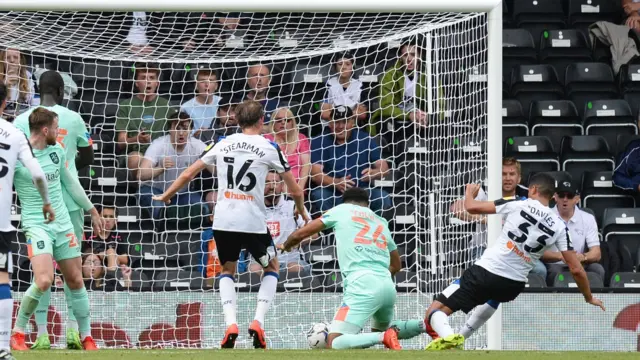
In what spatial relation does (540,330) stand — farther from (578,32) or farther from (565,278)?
(578,32)

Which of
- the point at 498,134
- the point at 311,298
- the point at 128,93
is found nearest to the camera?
the point at 498,134

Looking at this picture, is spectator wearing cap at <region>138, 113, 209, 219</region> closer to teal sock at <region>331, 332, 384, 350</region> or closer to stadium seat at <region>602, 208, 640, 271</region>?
teal sock at <region>331, 332, 384, 350</region>

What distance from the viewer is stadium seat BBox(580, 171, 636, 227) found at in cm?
1352

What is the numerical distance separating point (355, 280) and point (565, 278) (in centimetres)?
344

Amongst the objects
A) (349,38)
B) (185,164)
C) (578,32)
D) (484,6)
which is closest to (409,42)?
(349,38)

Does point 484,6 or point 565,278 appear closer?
point 484,6

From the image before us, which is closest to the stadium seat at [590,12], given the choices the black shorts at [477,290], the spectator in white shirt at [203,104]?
the spectator in white shirt at [203,104]

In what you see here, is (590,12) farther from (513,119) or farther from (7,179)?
(7,179)

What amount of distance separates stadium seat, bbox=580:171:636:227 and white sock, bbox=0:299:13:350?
7967 millimetres

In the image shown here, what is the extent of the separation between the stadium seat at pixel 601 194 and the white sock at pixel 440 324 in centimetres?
487

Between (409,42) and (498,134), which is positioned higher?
(409,42)

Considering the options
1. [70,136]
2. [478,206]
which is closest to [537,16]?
[478,206]

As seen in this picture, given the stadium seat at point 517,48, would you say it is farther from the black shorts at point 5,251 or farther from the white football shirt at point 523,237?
the black shorts at point 5,251

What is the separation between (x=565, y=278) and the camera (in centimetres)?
1194
